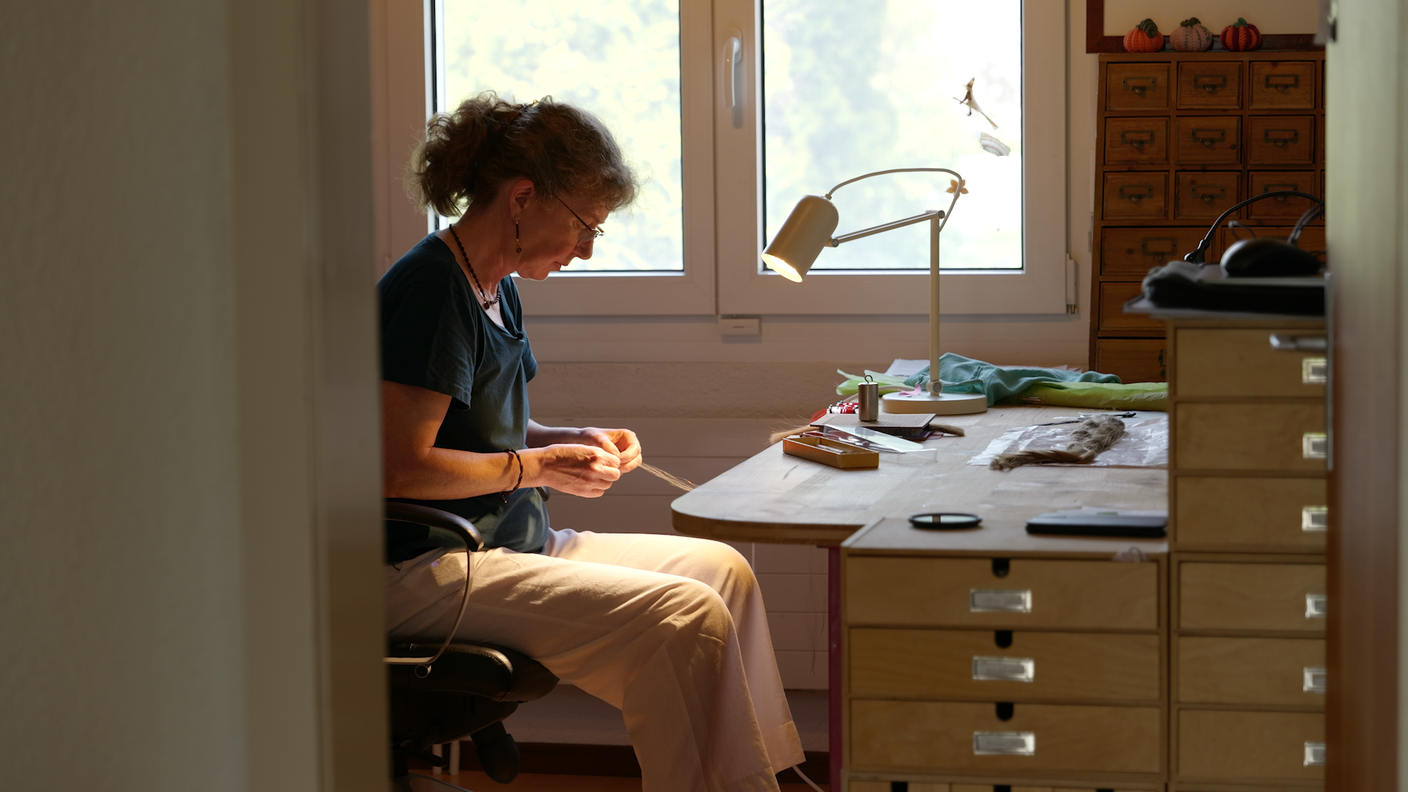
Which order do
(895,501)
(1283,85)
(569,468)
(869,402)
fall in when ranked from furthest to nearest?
1. (1283,85)
2. (869,402)
3. (569,468)
4. (895,501)

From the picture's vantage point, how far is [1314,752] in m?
1.15

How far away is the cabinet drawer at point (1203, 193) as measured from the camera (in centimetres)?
267

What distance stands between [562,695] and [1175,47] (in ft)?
6.34

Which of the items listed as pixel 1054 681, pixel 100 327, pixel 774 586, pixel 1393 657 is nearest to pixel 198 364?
pixel 100 327

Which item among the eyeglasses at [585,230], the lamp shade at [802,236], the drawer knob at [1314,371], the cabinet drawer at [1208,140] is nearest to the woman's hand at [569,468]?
the eyeglasses at [585,230]

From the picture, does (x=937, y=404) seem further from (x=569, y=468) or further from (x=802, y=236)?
(x=569, y=468)

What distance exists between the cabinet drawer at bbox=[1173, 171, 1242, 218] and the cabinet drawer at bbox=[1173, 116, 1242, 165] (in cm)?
3

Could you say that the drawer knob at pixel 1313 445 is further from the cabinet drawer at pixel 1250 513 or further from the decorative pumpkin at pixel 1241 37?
the decorative pumpkin at pixel 1241 37

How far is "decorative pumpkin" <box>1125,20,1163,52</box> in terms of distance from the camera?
2676 mm

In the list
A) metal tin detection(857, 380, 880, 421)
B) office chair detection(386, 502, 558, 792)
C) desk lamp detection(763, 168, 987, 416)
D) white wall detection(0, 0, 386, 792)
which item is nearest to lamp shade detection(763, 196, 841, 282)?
desk lamp detection(763, 168, 987, 416)

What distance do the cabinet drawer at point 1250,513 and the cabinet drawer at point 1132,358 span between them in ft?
5.48

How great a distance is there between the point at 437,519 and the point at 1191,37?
6.32 feet

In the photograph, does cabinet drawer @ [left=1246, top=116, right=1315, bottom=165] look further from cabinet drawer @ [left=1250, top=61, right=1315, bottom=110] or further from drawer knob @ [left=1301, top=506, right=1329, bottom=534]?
drawer knob @ [left=1301, top=506, right=1329, bottom=534]

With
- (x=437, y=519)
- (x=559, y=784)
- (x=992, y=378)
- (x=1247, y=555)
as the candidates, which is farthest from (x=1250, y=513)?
(x=559, y=784)
